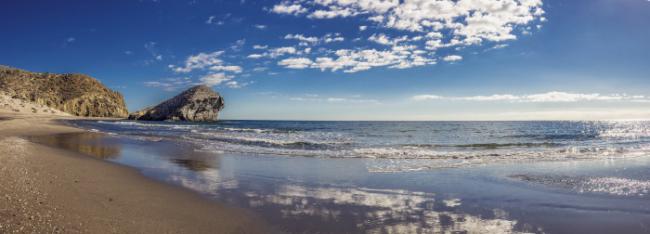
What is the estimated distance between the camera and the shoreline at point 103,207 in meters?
4.83

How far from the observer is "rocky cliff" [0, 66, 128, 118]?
103 m

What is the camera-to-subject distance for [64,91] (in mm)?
116188

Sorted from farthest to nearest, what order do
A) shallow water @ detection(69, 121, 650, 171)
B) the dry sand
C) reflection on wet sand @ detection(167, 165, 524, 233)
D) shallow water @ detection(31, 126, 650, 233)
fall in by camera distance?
shallow water @ detection(69, 121, 650, 171)
shallow water @ detection(31, 126, 650, 233)
reflection on wet sand @ detection(167, 165, 524, 233)
the dry sand

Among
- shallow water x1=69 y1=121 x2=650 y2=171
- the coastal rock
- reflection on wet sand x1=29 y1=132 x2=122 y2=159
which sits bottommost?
shallow water x1=69 y1=121 x2=650 y2=171

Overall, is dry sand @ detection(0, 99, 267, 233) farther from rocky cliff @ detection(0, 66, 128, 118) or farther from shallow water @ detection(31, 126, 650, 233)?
rocky cliff @ detection(0, 66, 128, 118)

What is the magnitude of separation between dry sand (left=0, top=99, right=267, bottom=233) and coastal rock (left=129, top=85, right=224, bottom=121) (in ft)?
351

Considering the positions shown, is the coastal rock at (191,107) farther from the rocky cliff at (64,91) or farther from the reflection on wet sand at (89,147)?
the reflection on wet sand at (89,147)

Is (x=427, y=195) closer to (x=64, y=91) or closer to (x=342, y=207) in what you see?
(x=342, y=207)

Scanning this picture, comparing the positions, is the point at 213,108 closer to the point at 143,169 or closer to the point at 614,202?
the point at 143,169

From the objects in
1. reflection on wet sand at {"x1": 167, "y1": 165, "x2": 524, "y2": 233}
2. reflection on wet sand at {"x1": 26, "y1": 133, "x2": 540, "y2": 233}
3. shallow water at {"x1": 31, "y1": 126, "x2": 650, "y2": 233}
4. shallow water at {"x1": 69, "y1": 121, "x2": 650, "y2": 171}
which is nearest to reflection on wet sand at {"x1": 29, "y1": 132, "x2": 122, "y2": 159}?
shallow water at {"x1": 31, "y1": 126, "x2": 650, "y2": 233}

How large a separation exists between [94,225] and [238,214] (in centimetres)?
209

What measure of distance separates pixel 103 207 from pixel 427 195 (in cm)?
635

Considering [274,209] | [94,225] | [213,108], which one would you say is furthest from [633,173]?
[213,108]

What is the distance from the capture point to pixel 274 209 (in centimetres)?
644
